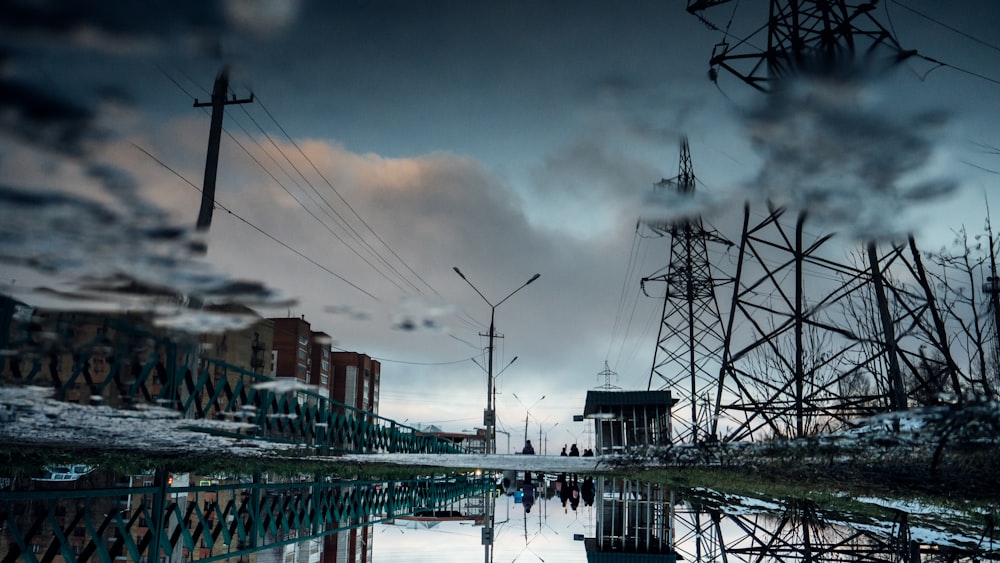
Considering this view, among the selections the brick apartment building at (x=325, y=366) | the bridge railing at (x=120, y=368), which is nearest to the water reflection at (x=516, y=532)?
the bridge railing at (x=120, y=368)

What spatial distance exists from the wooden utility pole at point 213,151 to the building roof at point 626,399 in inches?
1094

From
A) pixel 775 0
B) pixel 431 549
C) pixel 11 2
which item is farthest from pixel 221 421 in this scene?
pixel 775 0

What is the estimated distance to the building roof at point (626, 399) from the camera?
37.3m

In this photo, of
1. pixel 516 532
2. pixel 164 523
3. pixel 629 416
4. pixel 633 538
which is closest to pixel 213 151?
pixel 164 523

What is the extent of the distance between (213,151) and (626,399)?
28.3 m

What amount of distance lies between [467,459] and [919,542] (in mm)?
13944

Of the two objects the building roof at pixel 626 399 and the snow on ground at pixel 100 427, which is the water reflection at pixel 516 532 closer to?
the snow on ground at pixel 100 427

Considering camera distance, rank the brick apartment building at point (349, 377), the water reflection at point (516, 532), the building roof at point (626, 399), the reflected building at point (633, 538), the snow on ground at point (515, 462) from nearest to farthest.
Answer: the water reflection at point (516, 532), the reflected building at point (633, 538), the snow on ground at point (515, 462), the building roof at point (626, 399), the brick apartment building at point (349, 377)

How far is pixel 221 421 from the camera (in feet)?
39.2

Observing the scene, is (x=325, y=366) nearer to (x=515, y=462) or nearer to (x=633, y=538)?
(x=515, y=462)

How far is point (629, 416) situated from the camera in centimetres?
3894

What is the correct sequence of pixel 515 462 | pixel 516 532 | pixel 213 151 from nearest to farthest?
1. pixel 213 151
2. pixel 515 462
3. pixel 516 532

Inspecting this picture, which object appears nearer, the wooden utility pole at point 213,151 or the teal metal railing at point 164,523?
the teal metal railing at point 164,523

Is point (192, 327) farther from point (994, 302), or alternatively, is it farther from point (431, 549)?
point (994, 302)
